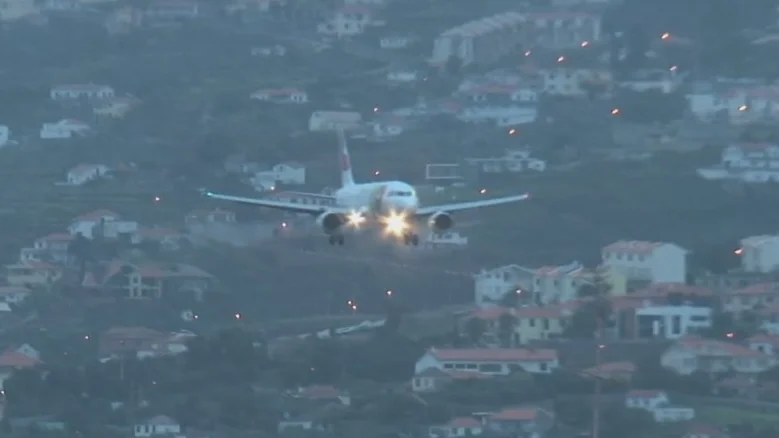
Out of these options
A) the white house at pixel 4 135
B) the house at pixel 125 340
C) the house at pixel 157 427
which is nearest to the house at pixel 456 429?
the house at pixel 157 427

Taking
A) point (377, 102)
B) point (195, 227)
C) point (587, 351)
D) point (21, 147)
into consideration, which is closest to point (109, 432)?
point (587, 351)

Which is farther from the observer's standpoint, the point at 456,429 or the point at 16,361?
the point at 16,361

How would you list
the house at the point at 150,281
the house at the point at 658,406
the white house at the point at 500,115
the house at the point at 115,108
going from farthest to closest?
the house at the point at 115,108 < the white house at the point at 500,115 < the house at the point at 150,281 < the house at the point at 658,406

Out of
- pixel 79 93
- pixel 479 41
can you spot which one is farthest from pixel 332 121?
→ pixel 479 41

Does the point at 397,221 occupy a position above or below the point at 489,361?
above

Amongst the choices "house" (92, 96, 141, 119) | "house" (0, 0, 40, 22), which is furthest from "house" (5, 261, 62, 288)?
"house" (0, 0, 40, 22)

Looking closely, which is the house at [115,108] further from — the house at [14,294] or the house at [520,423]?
the house at [520,423]

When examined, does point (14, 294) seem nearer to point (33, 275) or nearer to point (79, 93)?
point (33, 275)

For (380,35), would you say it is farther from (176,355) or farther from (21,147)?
(176,355)
